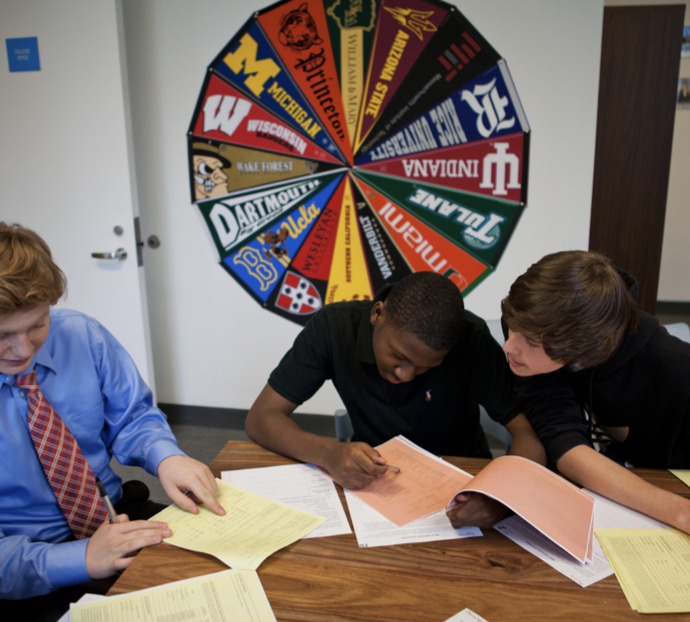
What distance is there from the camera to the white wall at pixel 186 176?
218 centimetres

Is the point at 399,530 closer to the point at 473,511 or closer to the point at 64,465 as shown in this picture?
the point at 473,511

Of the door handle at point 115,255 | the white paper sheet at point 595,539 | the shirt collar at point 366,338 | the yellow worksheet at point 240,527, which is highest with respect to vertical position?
the door handle at point 115,255

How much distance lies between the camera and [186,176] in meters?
2.56

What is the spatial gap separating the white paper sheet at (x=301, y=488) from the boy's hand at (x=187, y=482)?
0.21 ft

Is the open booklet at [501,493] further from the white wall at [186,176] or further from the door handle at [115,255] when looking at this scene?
the door handle at [115,255]

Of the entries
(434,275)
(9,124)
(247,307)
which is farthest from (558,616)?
(9,124)

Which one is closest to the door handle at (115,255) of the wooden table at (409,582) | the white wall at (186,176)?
the white wall at (186,176)

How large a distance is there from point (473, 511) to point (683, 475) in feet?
1.62

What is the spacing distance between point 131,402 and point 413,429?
670 mm

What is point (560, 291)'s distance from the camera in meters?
0.99

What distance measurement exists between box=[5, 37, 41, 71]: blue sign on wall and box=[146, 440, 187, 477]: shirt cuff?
200cm

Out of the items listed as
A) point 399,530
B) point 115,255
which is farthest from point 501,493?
point 115,255

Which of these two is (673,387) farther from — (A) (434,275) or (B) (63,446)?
(B) (63,446)

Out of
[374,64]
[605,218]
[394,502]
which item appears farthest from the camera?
[605,218]
